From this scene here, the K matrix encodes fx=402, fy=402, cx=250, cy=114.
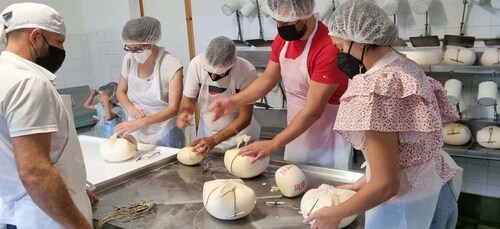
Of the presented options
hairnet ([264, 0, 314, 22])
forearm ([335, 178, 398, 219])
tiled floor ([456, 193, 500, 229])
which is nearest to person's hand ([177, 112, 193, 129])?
hairnet ([264, 0, 314, 22])

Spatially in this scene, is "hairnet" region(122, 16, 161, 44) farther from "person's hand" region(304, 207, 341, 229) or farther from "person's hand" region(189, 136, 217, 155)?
"person's hand" region(304, 207, 341, 229)

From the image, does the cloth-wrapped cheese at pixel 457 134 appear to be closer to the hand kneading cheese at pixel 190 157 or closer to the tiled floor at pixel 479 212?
the tiled floor at pixel 479 212

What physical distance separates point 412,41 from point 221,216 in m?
1.87

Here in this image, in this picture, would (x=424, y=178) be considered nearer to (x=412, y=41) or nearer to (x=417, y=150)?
A: (x=417, y=150)

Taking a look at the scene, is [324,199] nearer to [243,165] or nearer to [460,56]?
[243,165]

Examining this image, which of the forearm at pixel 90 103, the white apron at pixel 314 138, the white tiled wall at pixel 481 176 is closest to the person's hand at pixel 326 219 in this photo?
the white apron at pixel 314 138

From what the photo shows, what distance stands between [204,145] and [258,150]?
32 centimetres

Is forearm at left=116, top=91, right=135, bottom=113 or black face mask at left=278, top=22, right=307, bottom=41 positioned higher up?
black face mask at left=278, top=22, right=307, bottom=41

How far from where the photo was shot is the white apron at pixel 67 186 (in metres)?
1.18

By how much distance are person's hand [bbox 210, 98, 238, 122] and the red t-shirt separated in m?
0.34

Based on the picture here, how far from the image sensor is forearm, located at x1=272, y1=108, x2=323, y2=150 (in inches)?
66.4

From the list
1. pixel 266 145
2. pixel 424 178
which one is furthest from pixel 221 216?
pixel 424 178

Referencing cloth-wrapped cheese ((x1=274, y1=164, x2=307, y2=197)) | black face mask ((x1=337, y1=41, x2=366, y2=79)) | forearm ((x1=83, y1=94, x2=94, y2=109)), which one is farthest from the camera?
forearm ((x1=83, y1=94, x2=94, y2=109))

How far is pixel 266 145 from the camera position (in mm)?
1677
